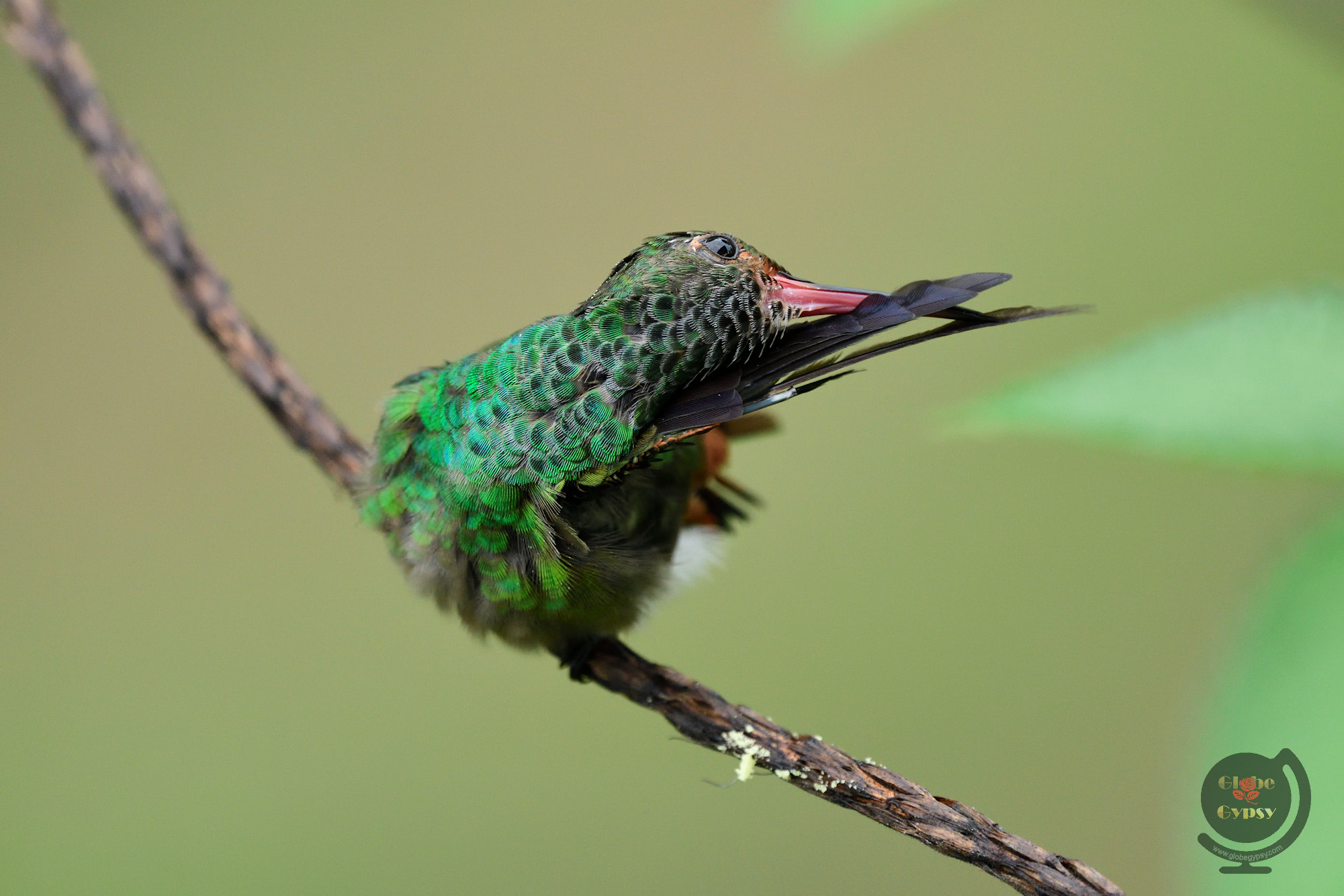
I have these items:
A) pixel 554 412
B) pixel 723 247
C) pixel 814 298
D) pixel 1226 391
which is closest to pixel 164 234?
pixel 554 412

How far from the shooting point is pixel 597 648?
56.1 inches

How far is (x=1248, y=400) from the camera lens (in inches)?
24.2

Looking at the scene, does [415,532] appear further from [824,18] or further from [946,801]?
[824,18]

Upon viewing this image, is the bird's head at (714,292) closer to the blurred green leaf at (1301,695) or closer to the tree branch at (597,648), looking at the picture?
the tree branch at (597,648)

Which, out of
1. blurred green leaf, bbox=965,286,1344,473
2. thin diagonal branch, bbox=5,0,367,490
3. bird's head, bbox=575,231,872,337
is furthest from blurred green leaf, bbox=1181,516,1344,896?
thin diagonal branch, bbox=5,0,367,490

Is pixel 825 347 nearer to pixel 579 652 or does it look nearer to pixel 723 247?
pixel 723 247

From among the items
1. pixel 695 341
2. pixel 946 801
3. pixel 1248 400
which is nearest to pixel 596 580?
pixel 695 341

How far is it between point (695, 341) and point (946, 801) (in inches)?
22.6

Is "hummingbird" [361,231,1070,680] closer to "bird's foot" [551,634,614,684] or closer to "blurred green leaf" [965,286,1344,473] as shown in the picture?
"bird's foot" [551,634,614,684]

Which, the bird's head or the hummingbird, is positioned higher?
the bird's head

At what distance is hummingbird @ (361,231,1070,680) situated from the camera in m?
1.11

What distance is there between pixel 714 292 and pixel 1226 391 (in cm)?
65

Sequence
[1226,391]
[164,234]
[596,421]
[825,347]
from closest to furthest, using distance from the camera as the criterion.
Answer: [1226,391] → [825,347] → [596,421] → [164,234]

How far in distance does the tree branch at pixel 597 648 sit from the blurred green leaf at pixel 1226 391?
482 millimetres
